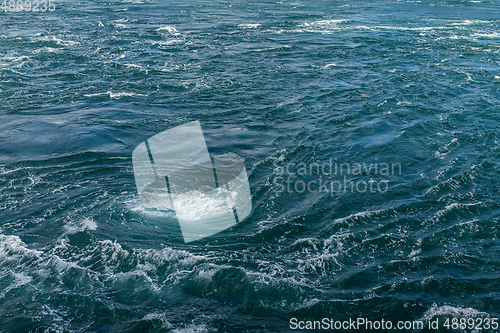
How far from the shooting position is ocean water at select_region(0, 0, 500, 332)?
6.80 meters

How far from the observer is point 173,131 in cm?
1307

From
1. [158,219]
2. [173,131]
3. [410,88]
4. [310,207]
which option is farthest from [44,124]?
[410,88]

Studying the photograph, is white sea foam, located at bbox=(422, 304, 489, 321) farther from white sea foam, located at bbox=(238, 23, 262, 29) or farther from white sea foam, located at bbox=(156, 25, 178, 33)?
white sea foam, located at bbox=(238, 23, 262, 29)

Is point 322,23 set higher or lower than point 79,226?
higher

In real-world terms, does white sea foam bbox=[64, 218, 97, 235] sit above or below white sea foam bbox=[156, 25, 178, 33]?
below

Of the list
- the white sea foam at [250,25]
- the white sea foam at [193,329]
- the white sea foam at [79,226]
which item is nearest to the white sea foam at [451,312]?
the white sea foam at [193,329]

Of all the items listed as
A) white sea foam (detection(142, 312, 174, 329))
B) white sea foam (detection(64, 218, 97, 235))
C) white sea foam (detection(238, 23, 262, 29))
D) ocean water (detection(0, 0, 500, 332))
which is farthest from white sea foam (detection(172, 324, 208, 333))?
white sea foam (detection(238, 23, 262, 29))

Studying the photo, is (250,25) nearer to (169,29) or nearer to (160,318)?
(169,29)

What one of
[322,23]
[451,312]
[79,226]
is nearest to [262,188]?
[79,226]

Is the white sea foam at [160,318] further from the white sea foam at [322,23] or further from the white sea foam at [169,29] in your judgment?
the white sea foam at [322,23]

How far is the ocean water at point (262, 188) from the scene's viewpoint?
6.80m

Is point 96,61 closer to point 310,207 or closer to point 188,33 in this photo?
point 188,33

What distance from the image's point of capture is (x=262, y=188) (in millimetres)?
9969

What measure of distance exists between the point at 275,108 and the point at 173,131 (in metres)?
3.92
